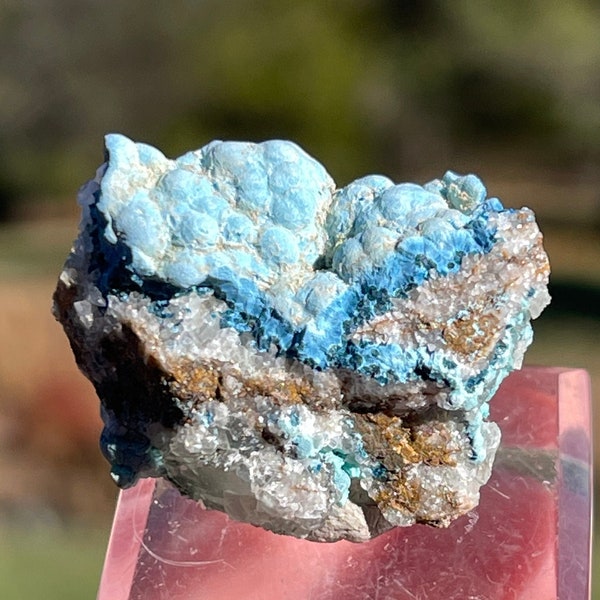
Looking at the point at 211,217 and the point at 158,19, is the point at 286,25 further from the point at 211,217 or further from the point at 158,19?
the point at 211,217

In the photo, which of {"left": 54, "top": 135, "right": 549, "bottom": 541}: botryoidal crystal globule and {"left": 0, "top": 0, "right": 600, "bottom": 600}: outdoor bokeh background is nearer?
{"left": 54, "top": 135, "right": 549, "bottom": 541}: botryoidal crystal globule

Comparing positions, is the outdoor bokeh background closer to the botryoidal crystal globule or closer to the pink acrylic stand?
the pink acrylic stand

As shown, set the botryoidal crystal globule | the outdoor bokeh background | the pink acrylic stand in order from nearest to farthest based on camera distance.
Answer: the botryoidal crystal globule
the pink acrylic stand
the outdoor bokeh background

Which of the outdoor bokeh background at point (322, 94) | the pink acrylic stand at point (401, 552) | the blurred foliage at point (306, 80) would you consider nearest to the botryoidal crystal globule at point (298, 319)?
the pink acrylic stand at point (401, 552)

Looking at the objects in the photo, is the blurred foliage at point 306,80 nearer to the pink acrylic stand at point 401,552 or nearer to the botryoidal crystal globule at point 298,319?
the pink acrylic stand at point 401,552

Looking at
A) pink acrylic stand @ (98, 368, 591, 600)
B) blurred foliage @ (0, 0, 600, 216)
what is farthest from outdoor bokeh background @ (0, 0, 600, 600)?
pink acrylic stand @ (98, 368, 591, 600)

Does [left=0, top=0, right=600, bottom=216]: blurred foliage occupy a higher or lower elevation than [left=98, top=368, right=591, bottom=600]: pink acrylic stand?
higher

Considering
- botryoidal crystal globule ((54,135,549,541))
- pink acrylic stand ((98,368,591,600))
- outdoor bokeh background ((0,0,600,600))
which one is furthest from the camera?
outdoor bokeh background ((0,0,600,600))
